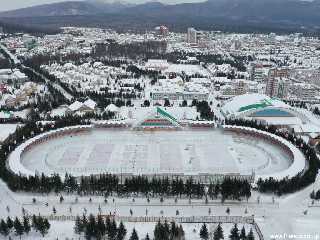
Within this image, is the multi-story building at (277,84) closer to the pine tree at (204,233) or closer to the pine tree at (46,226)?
the pine tree at (204,233)

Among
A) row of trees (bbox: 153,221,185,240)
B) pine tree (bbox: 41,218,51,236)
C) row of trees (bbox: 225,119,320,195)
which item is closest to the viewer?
row of trees (bbox: 153,221,185,240)

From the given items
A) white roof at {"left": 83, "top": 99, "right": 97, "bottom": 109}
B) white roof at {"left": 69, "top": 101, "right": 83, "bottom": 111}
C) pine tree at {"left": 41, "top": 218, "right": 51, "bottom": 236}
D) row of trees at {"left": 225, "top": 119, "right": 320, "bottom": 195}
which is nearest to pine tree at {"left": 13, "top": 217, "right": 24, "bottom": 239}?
pine tree at {"left": 41, "top": 218, "right": 51, "bottom": 236}

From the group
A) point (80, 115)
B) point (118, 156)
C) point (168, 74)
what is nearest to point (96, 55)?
point (168, 74)

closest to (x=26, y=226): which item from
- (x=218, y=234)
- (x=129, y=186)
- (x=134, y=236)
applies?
(x=134, y=236)

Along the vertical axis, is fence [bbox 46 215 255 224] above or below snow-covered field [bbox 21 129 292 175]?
below

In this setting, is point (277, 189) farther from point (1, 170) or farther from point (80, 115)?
point (80, 115)

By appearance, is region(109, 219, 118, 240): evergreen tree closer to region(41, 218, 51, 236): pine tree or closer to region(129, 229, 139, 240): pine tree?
region(129, 229, 139, 240): pine tree

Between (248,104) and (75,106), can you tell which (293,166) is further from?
(75,106)

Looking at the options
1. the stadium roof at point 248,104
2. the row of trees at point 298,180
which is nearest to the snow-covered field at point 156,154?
the row of trees at point 298,180
